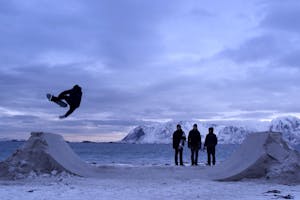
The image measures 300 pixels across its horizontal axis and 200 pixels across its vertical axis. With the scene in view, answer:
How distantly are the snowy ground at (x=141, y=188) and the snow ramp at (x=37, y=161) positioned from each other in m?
0.68

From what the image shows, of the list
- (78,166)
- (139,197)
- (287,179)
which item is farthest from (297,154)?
(78,166)

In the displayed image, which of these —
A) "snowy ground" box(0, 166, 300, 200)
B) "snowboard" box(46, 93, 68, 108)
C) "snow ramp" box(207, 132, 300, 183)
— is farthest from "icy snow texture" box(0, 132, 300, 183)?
"snowboard" box(46, 93, 68, 108)

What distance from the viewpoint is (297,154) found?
15766 mm

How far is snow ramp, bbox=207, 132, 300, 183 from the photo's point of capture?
1504 centimetres

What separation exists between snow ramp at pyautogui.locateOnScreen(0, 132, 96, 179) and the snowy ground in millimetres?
681

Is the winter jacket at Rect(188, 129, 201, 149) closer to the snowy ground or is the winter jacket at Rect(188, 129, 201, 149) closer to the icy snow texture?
the icy snow texture

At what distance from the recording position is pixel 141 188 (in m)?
13.3

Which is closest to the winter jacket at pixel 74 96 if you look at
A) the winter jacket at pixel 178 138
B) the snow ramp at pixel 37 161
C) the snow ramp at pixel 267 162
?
the snow ramp at pixel 37 161

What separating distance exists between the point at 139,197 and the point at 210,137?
366 inches

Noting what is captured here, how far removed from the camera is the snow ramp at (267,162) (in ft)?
49.3

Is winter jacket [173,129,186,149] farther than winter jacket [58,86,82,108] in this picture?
Yes

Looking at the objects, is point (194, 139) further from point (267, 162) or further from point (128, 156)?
point (128, 156)

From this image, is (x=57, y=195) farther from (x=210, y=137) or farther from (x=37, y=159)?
(x=210, y=137)

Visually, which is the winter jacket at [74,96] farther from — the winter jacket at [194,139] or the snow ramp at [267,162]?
the winter jacket at [194,139]
